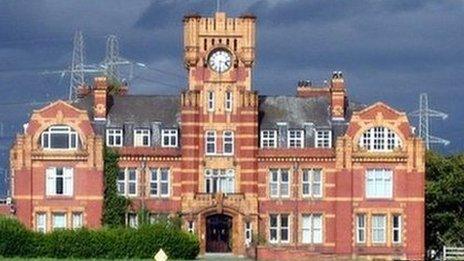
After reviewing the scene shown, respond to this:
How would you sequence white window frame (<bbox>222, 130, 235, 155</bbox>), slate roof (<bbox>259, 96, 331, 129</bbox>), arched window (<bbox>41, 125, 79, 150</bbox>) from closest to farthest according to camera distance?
arched window (<bbox>41, 125, 79, 150</bbox>) < white window frame (<bbox>222, 130, 235, 155</bbox>) < slate roof (<bbox>259, 96, 331, 129</bbox>)

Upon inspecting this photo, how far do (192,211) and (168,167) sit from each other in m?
3.12

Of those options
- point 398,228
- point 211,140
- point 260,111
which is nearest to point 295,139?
point 260,111

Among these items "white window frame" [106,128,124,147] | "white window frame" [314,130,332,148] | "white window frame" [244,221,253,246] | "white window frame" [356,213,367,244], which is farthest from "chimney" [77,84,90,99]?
"white window frame" [356,213,367,244]

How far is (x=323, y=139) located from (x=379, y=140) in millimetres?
3522

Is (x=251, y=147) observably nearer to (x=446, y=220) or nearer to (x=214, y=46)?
(x=214, y=46)

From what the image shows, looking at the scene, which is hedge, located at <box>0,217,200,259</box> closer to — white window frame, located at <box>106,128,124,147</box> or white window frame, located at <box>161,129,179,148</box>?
white window frame, located at <box>161,129,179,148</box>

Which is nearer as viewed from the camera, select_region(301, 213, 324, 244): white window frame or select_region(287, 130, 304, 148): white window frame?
select_region(301, 213, 324, 244): white window frame

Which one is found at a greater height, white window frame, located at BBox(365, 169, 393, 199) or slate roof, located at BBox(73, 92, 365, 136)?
slate roof, located at BBox(73, 92, 365, 136)

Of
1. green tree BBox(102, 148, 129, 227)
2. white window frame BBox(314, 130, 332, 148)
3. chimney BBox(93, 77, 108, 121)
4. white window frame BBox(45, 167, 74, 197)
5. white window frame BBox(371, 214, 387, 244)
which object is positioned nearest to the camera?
green tree BBox(102, 148, 129, 227)

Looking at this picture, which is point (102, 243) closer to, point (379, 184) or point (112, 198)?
point (112, 198)

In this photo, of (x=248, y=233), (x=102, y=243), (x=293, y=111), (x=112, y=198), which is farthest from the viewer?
(x=293, y=111)

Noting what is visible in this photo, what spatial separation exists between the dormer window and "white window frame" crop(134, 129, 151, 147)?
3.03 ft

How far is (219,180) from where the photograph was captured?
115 meters

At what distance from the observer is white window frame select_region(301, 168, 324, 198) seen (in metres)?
114
